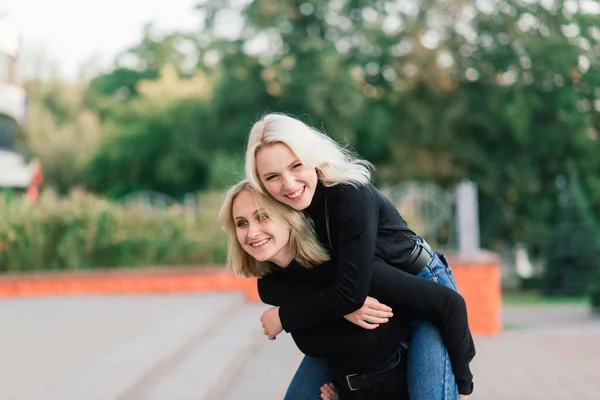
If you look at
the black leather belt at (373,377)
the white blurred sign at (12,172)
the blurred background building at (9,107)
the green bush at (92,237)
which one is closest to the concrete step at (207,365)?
the black leather belt at (373,377)

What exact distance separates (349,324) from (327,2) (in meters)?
29.9

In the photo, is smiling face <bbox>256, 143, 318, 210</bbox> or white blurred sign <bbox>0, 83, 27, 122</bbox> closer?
smiling face <bbox>256, 143, 318, 210</bbox>

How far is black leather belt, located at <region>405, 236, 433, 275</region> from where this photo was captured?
279 cm

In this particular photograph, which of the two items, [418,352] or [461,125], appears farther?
[461,125]

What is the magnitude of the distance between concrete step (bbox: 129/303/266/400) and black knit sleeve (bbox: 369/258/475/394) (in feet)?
10.0

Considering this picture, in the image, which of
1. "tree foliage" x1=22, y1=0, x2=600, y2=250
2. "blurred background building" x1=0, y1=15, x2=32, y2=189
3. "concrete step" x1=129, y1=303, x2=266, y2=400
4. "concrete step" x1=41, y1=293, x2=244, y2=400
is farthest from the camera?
"blurred background building" x1=0, y1=15, x2=32, y2=189

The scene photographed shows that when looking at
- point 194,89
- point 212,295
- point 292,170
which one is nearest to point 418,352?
point 292,170

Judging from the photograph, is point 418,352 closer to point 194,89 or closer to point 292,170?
point 292,170

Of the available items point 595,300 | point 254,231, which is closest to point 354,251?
point 254,231

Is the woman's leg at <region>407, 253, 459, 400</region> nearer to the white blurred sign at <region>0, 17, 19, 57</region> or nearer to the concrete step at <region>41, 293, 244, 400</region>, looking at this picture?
the concrete step at <region>41, 293, 244, 400</region>

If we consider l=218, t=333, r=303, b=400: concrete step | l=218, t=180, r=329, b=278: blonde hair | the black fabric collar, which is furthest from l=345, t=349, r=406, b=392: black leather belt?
l=218, t=333, r=303, b=400: concrete step

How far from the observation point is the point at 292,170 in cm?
260

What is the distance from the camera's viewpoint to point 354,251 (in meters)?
2.58

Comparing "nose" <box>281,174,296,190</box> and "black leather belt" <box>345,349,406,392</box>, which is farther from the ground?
"nose" <box>281,174,296,190</box>
